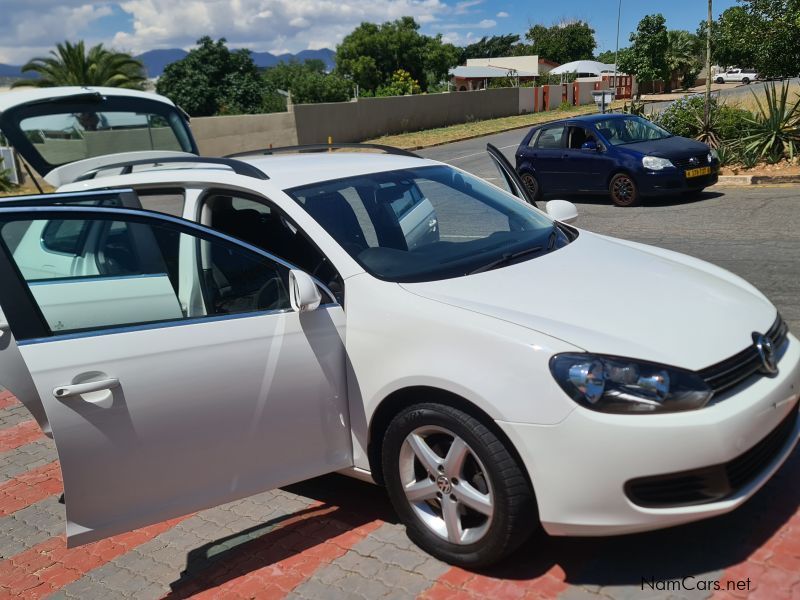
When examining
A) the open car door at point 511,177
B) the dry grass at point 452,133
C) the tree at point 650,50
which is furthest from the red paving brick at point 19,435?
the tree at point 650,50

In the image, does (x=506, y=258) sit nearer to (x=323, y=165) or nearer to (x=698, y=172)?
(x=323, y=165)

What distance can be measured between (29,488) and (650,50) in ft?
204

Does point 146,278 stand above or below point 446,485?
above

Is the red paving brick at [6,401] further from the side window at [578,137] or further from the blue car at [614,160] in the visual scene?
the side window at [578,137]

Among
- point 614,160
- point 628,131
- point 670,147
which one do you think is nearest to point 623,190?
point 614,160

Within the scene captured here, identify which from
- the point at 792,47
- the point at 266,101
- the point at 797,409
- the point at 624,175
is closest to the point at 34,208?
the point at 797,409

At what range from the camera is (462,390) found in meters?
2.90

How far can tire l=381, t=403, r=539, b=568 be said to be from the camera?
286 cm

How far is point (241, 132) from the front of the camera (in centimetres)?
3028

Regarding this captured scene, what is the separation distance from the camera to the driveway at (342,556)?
3.02m

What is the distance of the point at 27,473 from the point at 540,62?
283ft

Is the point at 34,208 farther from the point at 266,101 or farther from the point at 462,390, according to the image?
the point at 266,101

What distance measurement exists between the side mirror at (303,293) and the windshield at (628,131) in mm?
11054

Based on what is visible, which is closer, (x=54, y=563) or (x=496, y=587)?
(x=496, y=587)
